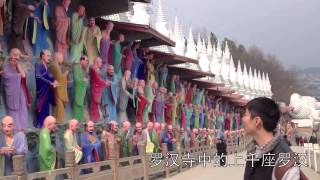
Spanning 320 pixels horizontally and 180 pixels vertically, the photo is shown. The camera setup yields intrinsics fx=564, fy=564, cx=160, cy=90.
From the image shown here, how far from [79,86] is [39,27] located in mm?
1750

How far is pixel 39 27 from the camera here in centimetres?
1146

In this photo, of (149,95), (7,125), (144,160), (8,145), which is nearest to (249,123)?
(7,125)

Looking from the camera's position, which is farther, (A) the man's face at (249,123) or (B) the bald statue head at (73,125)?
(B) the bald statue head at (73,125)

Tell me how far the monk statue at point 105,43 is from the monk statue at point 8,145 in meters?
4.75

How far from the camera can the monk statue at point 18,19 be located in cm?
1030

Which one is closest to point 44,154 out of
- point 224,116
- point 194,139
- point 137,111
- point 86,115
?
point 86,115

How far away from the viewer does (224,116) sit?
3584cm

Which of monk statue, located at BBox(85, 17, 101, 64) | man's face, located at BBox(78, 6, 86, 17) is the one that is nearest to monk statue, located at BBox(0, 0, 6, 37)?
man's face, located at BBox(78, 6, 86, 17)

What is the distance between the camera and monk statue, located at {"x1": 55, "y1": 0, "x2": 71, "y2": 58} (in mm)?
12008

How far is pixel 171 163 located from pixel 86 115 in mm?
4339

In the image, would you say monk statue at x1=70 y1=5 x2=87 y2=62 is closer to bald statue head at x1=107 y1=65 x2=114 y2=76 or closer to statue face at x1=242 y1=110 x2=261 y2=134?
bald statue head at x1=107 y1=65 x2=114 y2=76

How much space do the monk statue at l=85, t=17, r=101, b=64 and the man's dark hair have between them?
10.1 m

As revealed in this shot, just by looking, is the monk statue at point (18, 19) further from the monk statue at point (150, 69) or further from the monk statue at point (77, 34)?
the monk statue at point (150, 69)

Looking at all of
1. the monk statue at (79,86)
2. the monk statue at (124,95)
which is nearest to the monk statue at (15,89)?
the monk statue at (79,86)
